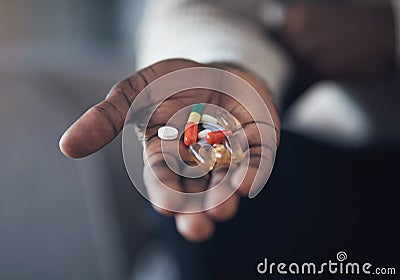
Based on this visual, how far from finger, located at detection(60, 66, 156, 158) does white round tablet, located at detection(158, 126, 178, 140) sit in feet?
0.06

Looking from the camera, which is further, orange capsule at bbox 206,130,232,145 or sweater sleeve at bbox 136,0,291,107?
sweater sleeve at bbox 136,0,291,107

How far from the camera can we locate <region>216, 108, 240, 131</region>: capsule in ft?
0.81

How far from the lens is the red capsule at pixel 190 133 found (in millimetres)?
243

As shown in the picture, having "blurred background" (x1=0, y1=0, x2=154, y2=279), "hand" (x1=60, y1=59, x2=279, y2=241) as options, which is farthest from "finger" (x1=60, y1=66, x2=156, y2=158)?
"blurred background" (x1=0, y1=0, x2=154, y2=279)

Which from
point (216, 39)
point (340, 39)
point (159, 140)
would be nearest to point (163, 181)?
point (159, 140)

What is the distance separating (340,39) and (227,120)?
0.33 meters

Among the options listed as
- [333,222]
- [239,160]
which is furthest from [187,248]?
[239,160]

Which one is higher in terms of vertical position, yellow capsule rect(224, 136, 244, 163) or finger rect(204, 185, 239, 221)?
yellow capsule rect(224, 136, 244, 163)

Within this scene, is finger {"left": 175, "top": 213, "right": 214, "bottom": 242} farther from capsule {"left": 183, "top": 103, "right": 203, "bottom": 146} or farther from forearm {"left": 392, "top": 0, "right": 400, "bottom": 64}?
forearm {"left": 392, "top": 0, "right": 400, "bottom": 64}

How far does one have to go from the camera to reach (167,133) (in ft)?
0.81

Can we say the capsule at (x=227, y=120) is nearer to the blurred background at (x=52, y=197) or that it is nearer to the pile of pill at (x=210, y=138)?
the pile of pill at (x=210, y=138)

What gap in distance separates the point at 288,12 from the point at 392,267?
0.97 ft

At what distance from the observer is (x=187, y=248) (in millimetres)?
447

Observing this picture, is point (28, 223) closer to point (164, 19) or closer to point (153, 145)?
point (164, 19)
